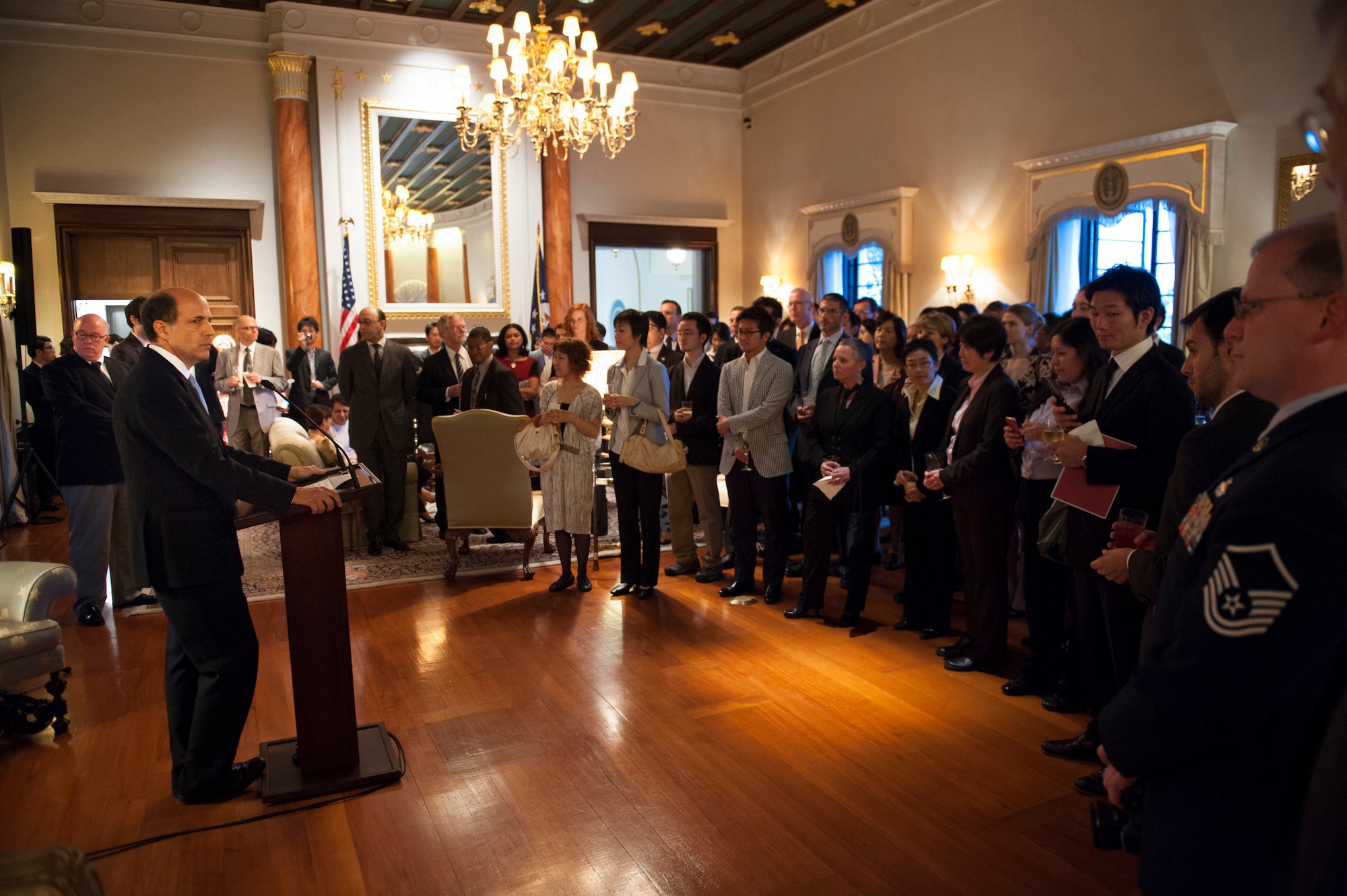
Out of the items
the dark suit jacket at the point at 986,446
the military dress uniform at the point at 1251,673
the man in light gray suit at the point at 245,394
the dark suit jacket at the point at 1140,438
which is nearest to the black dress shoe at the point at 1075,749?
the dark suit jacket at the point at 1140,438

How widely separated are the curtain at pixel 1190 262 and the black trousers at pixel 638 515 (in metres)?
4.46

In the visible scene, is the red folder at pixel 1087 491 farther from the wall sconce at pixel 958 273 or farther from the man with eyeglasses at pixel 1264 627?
the wall sconce at pixel 958 273

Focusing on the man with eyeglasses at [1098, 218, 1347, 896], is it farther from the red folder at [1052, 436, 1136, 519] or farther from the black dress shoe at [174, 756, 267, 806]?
the black dress shoe at [174, 756, 267, 806]

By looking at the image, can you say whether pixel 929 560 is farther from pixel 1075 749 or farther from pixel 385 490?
pixel 385 490

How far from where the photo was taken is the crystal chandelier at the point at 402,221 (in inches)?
397

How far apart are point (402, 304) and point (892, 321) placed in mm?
6931

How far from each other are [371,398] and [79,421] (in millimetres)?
1927

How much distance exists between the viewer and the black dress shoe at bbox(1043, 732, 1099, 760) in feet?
10.1

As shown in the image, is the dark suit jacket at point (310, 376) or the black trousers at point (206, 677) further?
the dark suit jacket at point (310, 376)

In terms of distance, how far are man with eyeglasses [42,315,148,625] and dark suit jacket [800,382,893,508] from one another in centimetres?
381

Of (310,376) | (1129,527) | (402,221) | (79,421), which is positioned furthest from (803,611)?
(402,221)

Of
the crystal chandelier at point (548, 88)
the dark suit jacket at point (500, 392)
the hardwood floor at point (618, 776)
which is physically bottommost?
the hardwood floor at point (618, 776)

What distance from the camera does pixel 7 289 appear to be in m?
7.75

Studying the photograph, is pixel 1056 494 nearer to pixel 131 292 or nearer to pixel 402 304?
pixel 402 304
